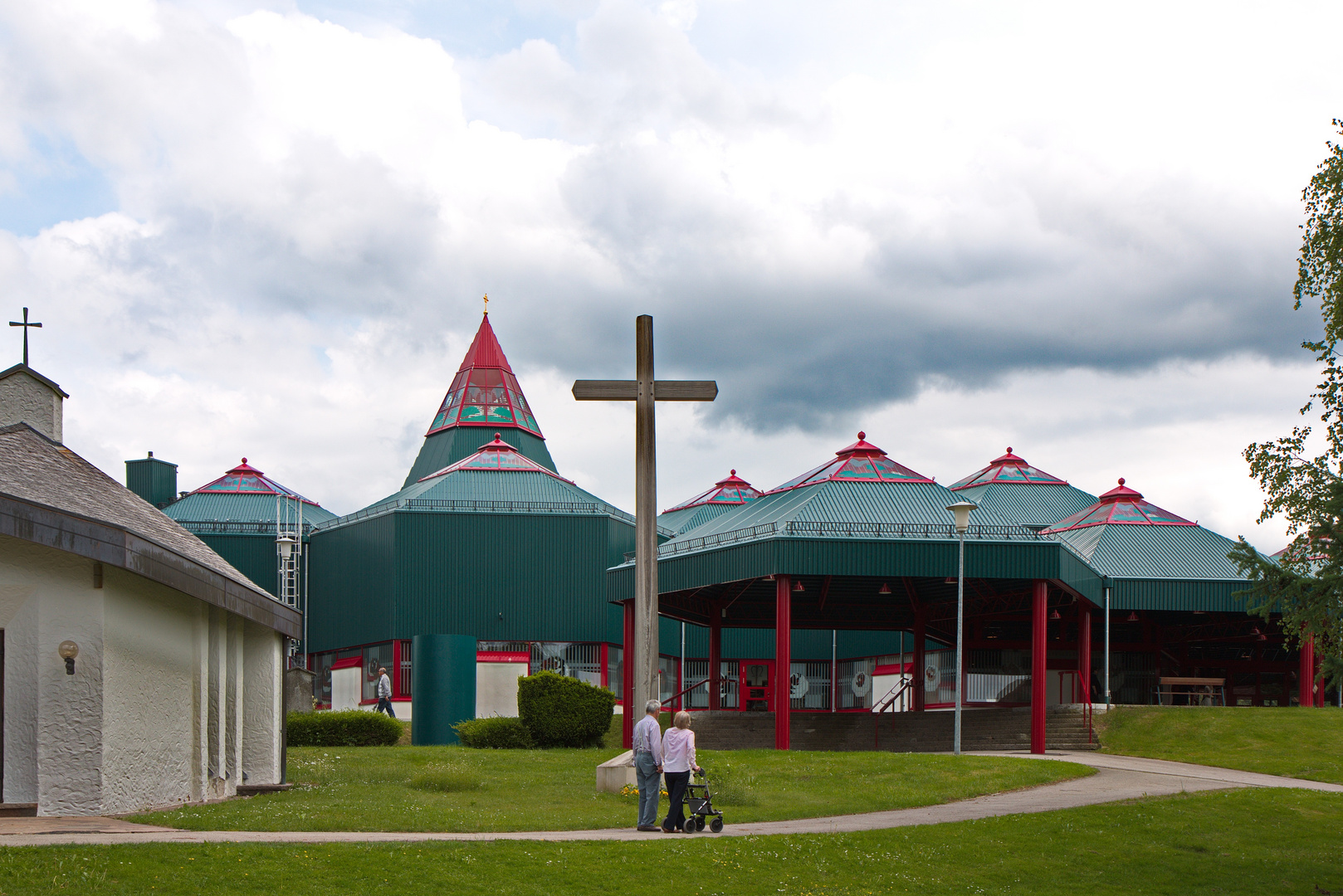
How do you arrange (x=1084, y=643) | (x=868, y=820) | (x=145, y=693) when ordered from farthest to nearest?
(x=1084, y=643) → (x=868, y=820) → (x=145, y=693)

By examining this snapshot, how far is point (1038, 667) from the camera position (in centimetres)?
3288

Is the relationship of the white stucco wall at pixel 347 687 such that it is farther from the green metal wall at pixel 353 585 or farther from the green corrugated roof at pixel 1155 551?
the green corrugated roof at pixel 1155 551

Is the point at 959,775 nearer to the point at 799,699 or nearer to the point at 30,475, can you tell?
the point at 30,475

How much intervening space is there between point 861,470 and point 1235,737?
1179 centimetres

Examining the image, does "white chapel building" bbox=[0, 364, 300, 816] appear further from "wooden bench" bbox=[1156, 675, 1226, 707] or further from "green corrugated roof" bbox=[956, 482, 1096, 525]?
"green corrugated roof" bbox=[956, 482, 1096, 525]

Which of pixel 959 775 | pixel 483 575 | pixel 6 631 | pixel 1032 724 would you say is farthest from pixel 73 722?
pixel 483 575

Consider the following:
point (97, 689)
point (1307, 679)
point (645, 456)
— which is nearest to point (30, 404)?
point (97, 689)

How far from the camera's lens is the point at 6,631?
15320 millimetres

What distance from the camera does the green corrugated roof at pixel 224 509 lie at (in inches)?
2199

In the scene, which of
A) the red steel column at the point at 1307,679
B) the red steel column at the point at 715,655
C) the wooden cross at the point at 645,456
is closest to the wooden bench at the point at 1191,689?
the red steel column at the point at 1307,679

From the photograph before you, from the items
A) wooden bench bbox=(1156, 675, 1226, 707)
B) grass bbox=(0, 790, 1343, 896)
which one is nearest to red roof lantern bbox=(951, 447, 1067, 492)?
wooden bench bbox=(1156, 675, 1226, 707)

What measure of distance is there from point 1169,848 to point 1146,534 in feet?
88.7

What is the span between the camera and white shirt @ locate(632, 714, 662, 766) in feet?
52.7

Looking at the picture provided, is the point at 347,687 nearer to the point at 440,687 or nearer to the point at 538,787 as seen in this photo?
the point at 440,687
